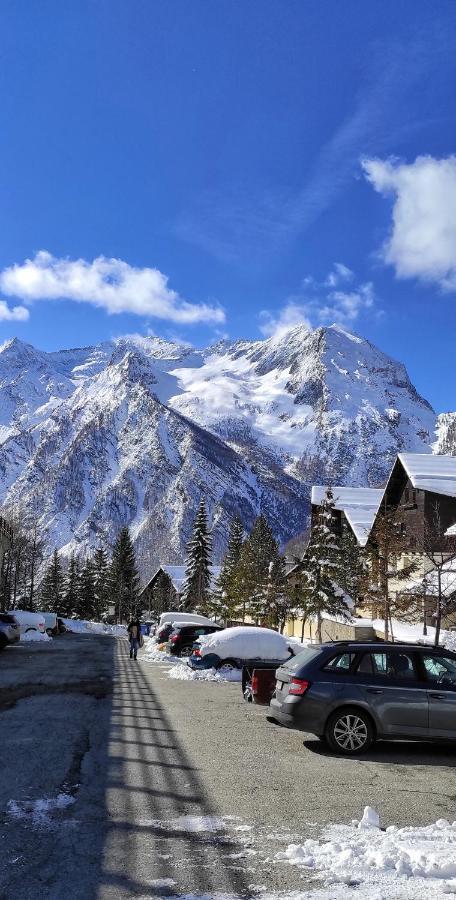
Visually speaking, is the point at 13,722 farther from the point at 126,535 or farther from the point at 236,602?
the point at 126,535

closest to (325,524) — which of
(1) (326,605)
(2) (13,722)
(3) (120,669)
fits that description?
(1) (326,605)

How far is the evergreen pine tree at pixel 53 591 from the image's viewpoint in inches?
3511

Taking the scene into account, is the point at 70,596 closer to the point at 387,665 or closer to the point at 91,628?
the point at 91,628

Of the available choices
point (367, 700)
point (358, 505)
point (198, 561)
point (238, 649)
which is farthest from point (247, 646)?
point (198, 561)

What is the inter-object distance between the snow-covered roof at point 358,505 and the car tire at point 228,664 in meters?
24.0

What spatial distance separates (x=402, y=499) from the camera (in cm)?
4031

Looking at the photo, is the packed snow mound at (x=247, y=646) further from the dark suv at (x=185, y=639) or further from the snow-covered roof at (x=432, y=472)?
the snow-covered roof at (x=432, y=472)

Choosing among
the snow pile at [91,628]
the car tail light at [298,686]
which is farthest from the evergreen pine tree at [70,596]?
the car tail light at [298,686]

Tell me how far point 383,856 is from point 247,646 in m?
15.4

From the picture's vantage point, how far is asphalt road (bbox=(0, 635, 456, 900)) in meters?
5.11

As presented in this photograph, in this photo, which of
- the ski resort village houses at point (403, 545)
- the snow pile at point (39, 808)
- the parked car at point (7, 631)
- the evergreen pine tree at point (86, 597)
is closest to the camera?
the snow pile at point (39, 808)

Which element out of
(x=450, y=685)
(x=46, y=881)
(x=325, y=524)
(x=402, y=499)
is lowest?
(x=46, y=881)

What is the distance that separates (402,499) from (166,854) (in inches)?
1429

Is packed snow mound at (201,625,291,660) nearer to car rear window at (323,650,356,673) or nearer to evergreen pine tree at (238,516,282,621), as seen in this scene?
car rear window at (323,650,356,673)
